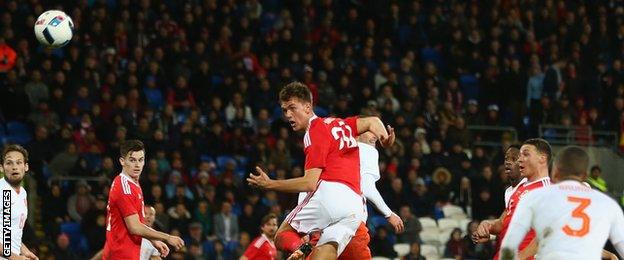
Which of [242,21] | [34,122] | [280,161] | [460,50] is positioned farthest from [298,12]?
[34,122]

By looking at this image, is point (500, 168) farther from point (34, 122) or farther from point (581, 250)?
point (581, 250)

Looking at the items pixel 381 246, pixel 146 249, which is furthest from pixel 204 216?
pixel 146 249

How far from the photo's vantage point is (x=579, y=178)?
8.16 metres

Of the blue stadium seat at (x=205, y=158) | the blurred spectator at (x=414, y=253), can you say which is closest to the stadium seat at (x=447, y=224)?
the blurred spectator at (x=414, y=253)

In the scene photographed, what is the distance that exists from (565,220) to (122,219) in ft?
14.4

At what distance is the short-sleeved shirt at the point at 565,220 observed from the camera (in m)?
8.04

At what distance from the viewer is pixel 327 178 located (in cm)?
1008

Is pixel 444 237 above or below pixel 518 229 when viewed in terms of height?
below

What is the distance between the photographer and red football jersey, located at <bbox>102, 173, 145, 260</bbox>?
35.1ft

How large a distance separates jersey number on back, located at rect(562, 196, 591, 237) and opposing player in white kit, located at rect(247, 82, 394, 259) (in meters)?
2.46

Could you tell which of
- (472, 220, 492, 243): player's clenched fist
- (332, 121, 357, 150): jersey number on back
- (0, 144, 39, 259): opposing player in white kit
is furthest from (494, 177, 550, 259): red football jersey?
(0, 144, 39, 259): opposing player in white kit

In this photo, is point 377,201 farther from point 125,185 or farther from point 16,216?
point 16,216

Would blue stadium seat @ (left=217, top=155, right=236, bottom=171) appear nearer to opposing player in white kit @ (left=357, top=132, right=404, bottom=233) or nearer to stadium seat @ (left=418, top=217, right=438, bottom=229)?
stadium seat @ (left=418, top=217, right=438, bottom=229)

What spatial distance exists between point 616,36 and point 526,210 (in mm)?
19400
